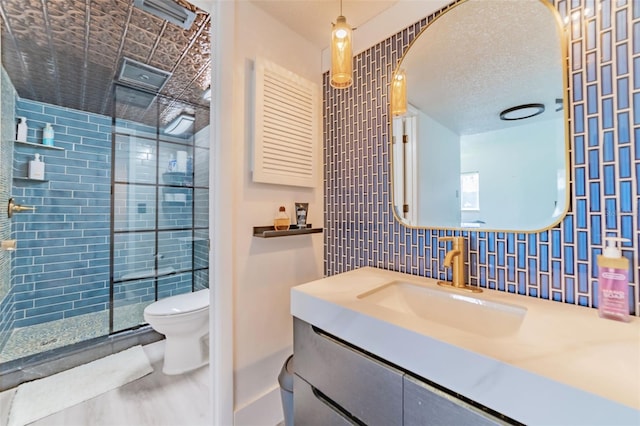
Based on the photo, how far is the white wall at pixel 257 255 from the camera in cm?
124

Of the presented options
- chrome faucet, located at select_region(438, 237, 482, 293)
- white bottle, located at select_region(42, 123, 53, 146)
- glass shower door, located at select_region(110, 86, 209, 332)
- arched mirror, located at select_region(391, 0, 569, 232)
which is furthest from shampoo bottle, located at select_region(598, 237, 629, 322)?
white bottle, located at select_region(42, 123, 53, 146)

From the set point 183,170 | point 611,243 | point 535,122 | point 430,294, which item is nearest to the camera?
point 611,243

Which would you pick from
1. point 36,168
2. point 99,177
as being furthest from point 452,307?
point 36,168

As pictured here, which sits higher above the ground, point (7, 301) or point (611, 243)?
point (611, 243)

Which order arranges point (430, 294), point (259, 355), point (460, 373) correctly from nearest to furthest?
1. point (460, 373)
2. point (430, 294)
3. point (259, 355)

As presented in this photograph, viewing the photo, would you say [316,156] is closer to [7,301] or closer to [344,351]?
[344,351]

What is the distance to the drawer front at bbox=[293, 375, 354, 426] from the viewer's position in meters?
0.81

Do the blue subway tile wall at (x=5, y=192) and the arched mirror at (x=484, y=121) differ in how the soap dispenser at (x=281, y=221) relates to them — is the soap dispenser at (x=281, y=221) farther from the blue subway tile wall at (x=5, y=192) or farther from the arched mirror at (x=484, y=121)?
the blue subway tile wall at (x=5, y=192)

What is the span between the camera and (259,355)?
1.32 metres

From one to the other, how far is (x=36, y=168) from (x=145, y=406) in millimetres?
1983

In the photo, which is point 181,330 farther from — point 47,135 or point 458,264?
point 47,135

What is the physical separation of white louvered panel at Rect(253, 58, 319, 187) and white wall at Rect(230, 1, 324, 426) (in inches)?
2.1

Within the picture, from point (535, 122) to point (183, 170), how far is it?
9.03 ft

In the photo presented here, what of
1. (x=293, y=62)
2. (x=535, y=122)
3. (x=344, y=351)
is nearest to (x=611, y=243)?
(x=535, y=122)
